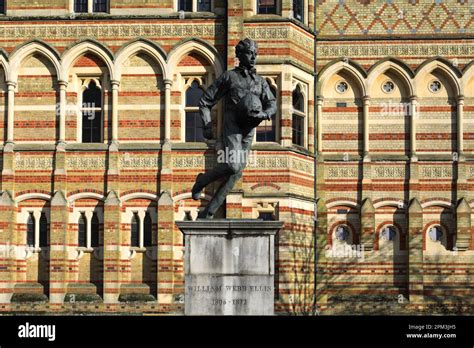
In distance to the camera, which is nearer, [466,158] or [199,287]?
[199,287]

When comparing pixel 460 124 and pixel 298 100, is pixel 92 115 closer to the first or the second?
pixel 298 100

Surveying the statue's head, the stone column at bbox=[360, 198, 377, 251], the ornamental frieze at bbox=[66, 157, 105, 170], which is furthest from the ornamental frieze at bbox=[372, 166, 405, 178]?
the statue's head

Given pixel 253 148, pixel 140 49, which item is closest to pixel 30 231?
pixel 140 49

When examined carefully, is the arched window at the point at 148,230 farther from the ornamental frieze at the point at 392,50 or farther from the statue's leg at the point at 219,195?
the statue's leg at the point at 219,195

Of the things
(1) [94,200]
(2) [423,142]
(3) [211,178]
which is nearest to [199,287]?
(3) [211,178]

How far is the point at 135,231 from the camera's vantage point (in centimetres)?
3005

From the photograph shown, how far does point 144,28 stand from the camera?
30.4 metres

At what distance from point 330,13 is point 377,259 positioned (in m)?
7.63

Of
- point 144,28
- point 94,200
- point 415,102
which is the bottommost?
point 94,200

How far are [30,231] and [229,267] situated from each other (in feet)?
46.0

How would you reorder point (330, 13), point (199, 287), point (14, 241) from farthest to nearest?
point (330, 13), point (14, 241), point (199, 287)

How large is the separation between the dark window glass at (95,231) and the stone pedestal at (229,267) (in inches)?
509
